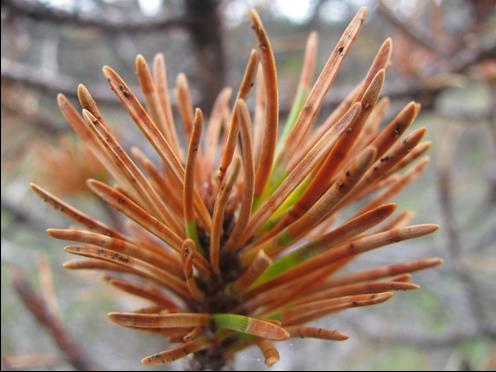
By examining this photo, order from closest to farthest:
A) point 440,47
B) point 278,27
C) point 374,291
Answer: point 374,291 < point 440,47 < point 278,27

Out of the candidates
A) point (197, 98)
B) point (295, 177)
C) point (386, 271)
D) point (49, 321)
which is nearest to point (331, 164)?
point (295, 177)

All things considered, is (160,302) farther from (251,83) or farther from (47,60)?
(47,60)

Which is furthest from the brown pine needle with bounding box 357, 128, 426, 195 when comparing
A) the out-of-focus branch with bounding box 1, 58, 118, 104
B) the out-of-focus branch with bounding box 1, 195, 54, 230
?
the out-of-focus branch with bounding box 1, 195, 54, 230

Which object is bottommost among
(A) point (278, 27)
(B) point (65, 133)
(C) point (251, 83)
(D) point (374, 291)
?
(D) point (374, 291)

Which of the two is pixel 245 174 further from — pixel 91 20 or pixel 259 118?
pixel 91 20

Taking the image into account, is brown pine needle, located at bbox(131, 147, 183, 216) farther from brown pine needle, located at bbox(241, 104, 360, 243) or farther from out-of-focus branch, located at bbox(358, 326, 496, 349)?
out-of-focus branch, located at bbox(358, 326, 496, 349)

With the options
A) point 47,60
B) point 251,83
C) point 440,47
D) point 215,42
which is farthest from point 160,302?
point 440,47

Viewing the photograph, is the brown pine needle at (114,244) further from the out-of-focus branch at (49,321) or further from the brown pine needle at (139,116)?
the out-of-focus branch at (49,321)
